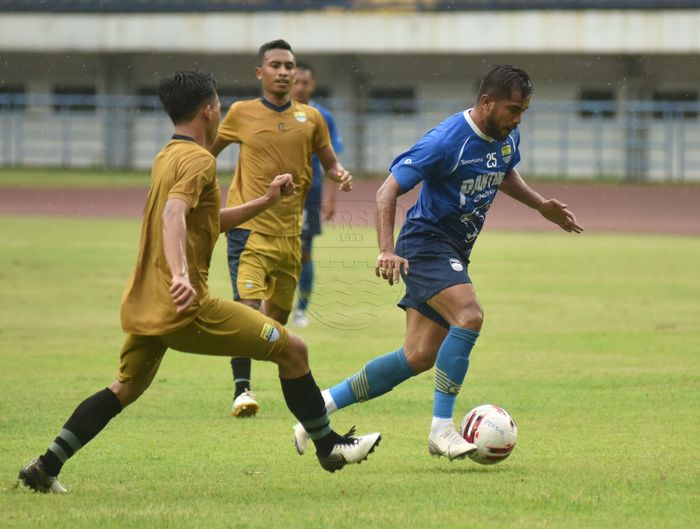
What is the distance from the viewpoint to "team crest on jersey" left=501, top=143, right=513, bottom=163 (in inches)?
307

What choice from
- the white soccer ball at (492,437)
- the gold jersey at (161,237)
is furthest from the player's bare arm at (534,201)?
the gold jersey at (161,237)

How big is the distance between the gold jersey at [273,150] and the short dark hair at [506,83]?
9.42 ft

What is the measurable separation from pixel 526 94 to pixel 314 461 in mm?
2335

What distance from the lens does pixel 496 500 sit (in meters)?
6.46

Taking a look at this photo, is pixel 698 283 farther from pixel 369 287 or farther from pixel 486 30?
pixel 486 30

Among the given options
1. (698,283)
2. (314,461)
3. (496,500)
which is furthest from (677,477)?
(698,283)

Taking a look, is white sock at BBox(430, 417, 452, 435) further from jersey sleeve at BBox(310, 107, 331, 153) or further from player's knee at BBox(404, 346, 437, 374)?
jersey sleeve at BBox(310, 107, 331, 153)

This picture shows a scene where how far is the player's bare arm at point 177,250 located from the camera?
6086 millimetres

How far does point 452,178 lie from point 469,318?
807 mm

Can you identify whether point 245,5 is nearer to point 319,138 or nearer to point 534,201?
point 319,138

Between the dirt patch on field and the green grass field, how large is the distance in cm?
1237

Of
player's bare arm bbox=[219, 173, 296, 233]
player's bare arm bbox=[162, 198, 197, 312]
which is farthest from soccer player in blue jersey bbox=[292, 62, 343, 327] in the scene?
player's bare arm bbox=[162, 198, 197, 312]

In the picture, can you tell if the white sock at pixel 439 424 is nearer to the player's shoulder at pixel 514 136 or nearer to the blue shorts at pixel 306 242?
the player's shoulder at pixel 514 136

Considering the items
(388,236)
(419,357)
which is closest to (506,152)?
(388,236)
